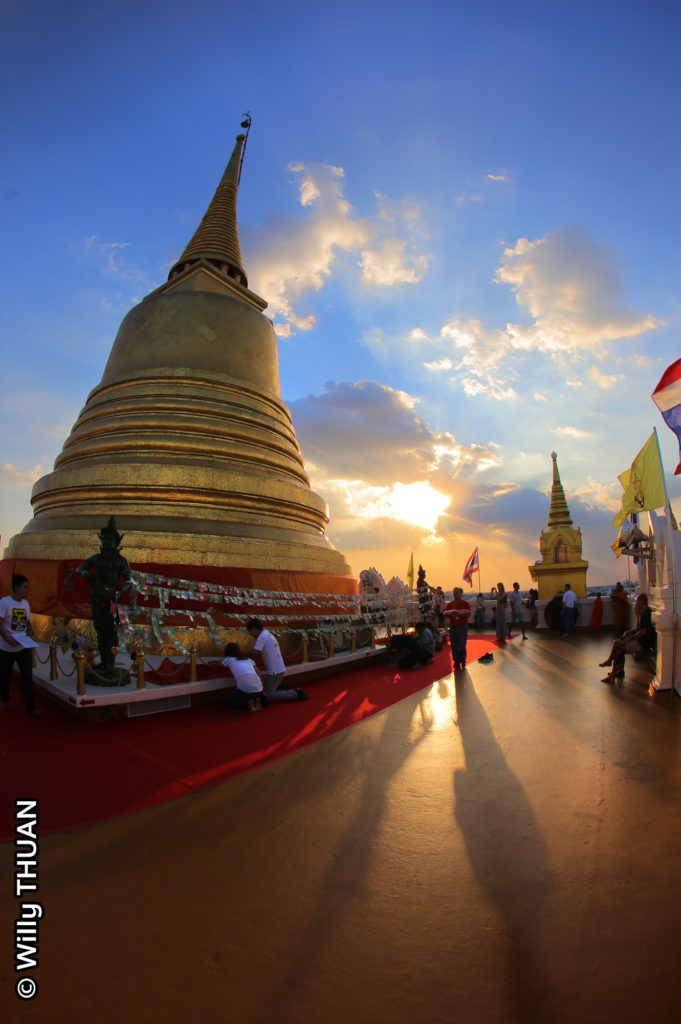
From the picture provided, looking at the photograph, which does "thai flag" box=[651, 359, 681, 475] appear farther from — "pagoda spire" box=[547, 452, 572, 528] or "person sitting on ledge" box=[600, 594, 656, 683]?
"pagoda spire" box=[547, 452, 572, 528]

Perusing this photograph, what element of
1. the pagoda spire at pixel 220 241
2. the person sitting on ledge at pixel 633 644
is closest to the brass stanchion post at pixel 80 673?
the person sitting on ledge at pixel 633 644

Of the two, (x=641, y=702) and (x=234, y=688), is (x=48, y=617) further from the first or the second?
(x=641, y=702)

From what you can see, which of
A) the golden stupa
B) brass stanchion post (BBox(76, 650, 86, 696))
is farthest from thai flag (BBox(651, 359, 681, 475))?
brass stanchion post (BBox(76, 650, 86, 696))

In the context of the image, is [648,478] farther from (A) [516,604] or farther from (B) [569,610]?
(A) [516,604]

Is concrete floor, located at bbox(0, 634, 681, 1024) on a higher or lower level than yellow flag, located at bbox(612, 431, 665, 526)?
lower

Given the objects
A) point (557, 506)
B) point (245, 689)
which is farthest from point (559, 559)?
point (245, 689)

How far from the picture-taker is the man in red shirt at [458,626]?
909 cm

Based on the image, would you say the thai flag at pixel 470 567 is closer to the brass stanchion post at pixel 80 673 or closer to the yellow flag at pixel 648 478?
the yellow flag at pixel 648 478

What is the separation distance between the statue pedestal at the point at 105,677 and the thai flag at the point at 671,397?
7.33m

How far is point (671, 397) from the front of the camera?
6.82 meters

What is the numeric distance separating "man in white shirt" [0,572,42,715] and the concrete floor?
3.16 meters

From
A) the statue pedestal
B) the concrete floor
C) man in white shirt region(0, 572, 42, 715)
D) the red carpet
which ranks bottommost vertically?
the red carpet

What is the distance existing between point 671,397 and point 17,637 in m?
8.43

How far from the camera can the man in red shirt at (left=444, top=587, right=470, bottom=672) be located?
9.09 meters
